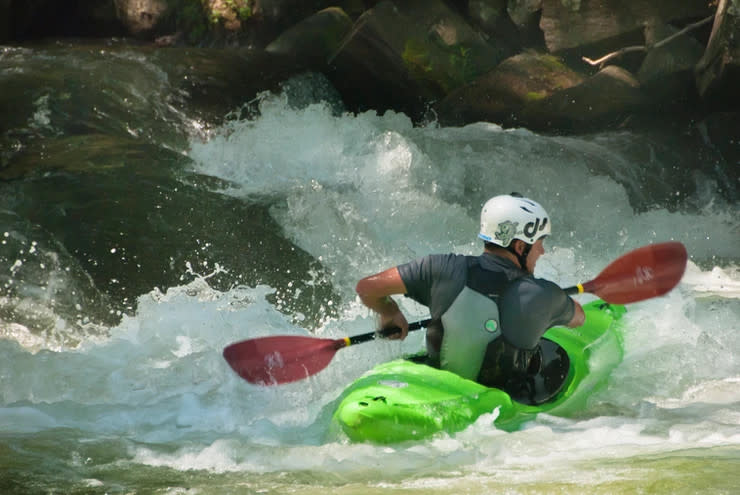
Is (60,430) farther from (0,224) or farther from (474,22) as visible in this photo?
(474,22)

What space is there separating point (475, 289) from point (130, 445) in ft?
5.90

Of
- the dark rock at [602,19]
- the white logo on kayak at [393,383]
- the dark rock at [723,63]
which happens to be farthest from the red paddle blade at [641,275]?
the dark rock at [602,19]

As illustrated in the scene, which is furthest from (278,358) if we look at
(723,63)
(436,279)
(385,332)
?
(723,63)

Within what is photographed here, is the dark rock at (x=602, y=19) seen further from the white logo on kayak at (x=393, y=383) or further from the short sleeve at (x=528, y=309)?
the white logo on kayak at (x=393, y=383)

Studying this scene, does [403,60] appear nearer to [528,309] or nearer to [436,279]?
[436,279]

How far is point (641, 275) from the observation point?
16.9 ft

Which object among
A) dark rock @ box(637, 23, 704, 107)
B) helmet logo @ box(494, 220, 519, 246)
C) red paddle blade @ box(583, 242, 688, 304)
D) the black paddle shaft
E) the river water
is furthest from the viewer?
dark rock @ box(637, 23, 704, 107)

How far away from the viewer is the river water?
3992 mm

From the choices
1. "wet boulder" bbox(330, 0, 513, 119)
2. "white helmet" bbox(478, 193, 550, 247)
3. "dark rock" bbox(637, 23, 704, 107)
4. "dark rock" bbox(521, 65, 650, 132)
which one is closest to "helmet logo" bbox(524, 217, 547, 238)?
"white helmet" bbox(478, 193, 550, 247)

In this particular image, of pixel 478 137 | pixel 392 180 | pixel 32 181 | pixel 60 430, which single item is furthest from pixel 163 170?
pixel 60 430

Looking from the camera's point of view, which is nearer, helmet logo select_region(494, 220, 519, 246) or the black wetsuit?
the black wetsuit

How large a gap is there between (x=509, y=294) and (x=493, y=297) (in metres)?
0.08

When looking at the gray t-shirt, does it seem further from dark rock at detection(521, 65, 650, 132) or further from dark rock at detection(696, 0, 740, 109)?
dark rock at detection(521, 65, 650, 132)

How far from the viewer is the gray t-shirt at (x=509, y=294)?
169 inches
